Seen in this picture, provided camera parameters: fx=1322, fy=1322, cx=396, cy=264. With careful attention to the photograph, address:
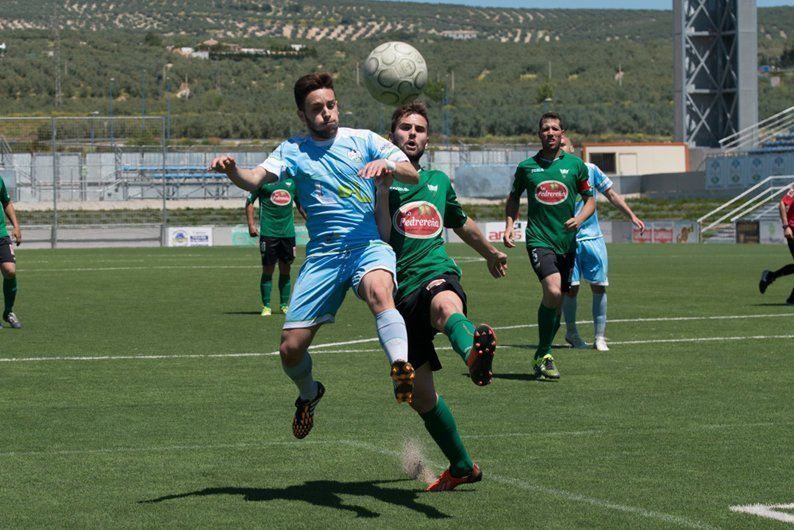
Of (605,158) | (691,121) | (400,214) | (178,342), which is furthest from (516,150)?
(400,214)

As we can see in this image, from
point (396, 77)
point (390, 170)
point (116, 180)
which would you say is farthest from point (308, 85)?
point (116, 180)

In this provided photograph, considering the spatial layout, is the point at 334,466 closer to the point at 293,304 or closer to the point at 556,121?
the point at 293,304

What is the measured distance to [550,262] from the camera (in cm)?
1220

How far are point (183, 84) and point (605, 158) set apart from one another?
8149 cm

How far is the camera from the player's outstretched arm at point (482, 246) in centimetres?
796

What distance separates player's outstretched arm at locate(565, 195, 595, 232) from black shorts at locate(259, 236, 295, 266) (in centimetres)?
841

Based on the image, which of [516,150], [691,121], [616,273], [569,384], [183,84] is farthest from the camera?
[183,84]

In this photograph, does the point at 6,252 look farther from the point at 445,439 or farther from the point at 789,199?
the point at 789,199

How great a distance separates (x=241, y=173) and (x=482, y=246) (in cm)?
172

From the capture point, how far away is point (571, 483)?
712cm

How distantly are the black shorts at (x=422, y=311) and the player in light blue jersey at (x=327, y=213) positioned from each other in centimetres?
42

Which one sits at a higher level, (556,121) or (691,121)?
(691,121)

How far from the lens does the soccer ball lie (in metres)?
12.9

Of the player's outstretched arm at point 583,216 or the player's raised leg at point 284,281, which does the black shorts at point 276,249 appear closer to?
the player's raised leg at point 284,281
